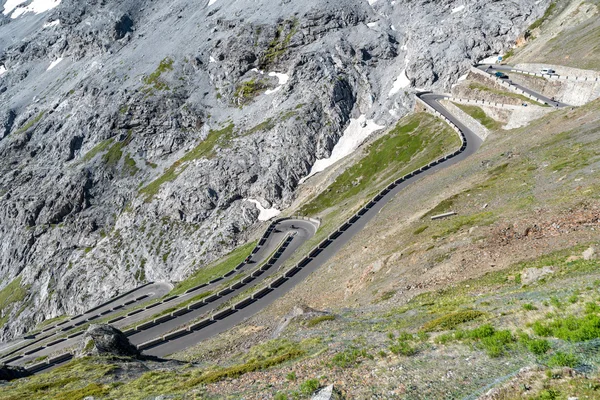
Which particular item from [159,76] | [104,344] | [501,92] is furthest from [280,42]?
[104,344]

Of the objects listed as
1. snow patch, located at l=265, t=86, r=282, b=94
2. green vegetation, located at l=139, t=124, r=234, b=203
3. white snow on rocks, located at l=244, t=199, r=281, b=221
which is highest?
snow patch, located at l=265, t=86, r=282, b=94

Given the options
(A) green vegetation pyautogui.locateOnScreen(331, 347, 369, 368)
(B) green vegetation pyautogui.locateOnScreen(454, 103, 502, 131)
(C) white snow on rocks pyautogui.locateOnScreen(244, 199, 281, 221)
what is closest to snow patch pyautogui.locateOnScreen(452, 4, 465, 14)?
(B) green vegetation pyautogui.locateOnScreen(454, 103, 502, 131)

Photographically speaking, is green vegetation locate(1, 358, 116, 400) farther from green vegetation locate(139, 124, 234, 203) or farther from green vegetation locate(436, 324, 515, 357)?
green vegetation locate(139, 124, 234, 203)

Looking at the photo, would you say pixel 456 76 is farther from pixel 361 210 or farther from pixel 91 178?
pixel 91 178

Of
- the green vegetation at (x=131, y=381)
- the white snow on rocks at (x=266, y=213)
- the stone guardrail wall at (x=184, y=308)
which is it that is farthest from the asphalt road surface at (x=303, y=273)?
the white snow on rocks at (x=266, y=213)

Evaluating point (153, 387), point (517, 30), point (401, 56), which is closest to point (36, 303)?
point (153, 387)

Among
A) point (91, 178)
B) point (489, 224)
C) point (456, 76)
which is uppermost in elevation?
point (91, 178)
